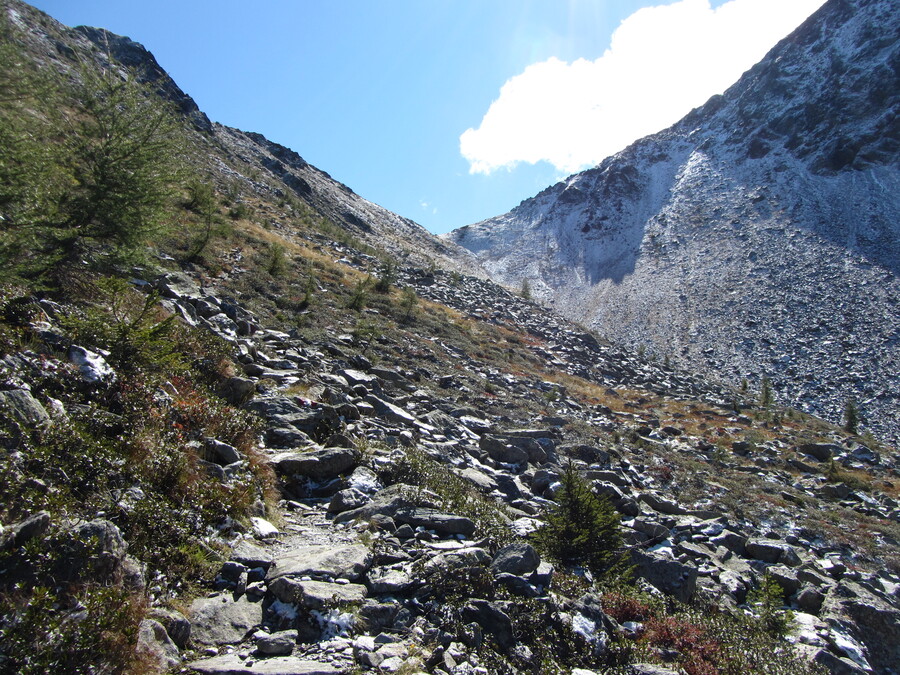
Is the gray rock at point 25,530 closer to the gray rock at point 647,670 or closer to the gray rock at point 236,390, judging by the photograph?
the gray rock at point 236,390

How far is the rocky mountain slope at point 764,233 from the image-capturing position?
4741 centimetres

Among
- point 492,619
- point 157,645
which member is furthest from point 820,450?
point 157,645

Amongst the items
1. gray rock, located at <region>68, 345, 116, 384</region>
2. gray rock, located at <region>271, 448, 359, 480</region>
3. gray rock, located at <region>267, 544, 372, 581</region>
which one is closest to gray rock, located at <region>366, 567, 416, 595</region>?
gray rock, located at <region>267, 544, 372, 581</region>

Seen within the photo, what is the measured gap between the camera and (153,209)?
9875 millimetres

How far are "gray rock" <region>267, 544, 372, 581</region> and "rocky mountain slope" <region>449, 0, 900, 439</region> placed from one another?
4389cm

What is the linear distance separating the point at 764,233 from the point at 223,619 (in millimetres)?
81947

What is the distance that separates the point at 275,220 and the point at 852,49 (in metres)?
112

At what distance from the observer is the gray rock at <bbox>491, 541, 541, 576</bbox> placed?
5.32 meters

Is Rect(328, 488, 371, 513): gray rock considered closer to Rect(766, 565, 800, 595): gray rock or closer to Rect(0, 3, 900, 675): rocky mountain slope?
Rect(0, 3, 900, 675): rocky mountain slope

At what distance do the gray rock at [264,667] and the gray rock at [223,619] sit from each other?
0.24 metres

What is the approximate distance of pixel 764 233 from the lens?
68062 millimetres

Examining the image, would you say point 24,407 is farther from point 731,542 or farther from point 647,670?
point 731,542

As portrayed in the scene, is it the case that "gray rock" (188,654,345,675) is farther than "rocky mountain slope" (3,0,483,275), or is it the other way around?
"rocky mountain slope" (3,0,483,275)

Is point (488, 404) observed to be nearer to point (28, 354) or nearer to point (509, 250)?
point (28, 354)
